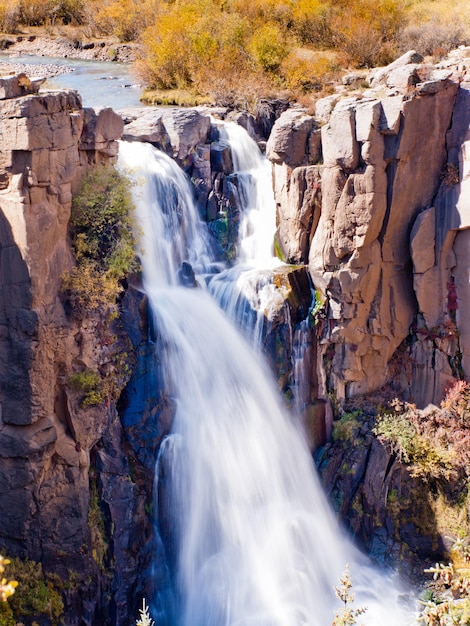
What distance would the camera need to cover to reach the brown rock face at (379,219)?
1462 cm

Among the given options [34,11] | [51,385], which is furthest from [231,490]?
[34,11]

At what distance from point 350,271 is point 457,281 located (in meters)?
2.72

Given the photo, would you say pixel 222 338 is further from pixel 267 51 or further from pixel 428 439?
pixel 267 51

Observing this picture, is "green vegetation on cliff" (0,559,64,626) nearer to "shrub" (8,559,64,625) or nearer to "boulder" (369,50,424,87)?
"shrub" (8,559,64,625)

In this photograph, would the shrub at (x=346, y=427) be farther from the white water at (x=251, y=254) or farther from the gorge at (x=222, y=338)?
the white water at (x=251, y=254)

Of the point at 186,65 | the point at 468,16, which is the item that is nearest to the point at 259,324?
the point at 186,65

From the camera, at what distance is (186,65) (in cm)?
2481

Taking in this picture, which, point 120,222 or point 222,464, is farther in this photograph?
point 222,464

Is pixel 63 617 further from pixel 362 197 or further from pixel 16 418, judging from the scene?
pixel 362 197

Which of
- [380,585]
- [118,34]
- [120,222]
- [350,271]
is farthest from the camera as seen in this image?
[118,34]

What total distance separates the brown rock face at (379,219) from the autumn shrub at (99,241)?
504 cm

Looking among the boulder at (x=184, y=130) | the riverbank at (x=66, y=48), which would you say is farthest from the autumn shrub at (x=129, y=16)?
the boulder at (x=184, y=130)

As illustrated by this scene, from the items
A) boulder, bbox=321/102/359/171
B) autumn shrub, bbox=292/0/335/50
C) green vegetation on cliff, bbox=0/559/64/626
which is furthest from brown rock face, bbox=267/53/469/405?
autumn shrub, bbox=292/0/335/50

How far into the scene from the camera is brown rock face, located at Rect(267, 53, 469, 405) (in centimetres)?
1462
